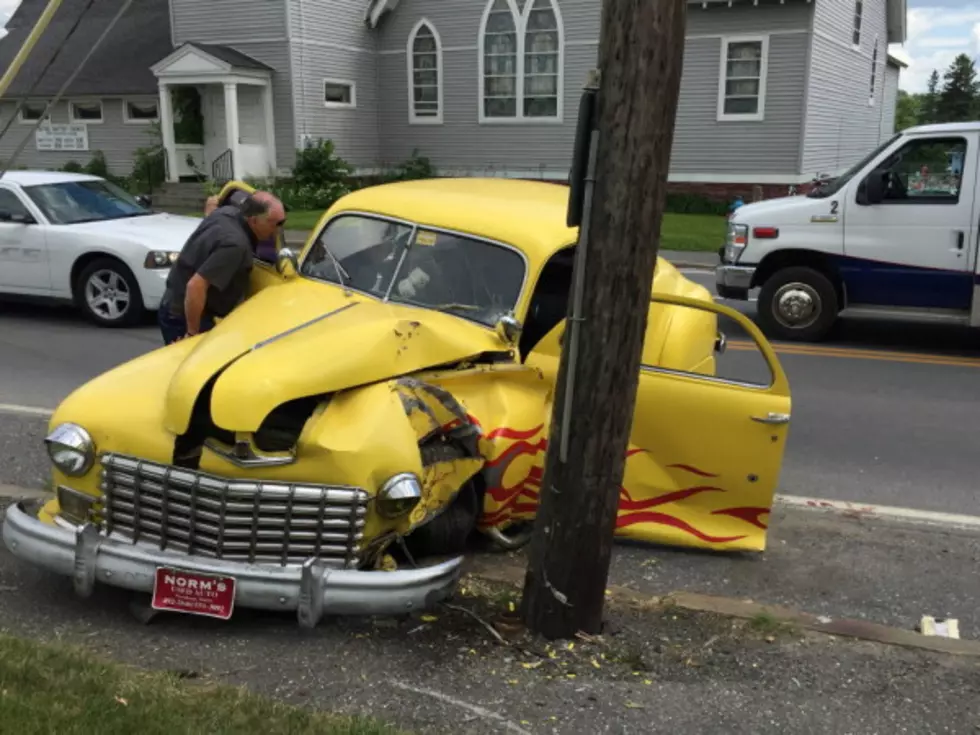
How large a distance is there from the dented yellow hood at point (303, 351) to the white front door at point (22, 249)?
254 inches

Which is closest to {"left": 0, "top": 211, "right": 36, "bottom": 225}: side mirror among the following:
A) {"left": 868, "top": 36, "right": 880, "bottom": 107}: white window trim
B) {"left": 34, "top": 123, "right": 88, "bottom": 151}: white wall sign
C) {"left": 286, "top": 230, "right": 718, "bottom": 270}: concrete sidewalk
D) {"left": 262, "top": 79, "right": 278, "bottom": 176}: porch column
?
{"left": 286, "top": 230, "right": 718, "bottom": 270}: concrete sidewalk

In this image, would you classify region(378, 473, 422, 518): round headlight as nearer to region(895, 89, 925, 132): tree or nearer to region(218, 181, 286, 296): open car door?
region(218, 181, 286, 296): open car door

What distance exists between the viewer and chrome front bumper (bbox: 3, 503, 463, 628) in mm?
3502

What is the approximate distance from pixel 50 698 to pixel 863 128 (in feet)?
95.7

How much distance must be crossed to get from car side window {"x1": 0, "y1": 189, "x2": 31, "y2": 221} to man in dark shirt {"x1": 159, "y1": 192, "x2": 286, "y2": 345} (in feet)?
18.1

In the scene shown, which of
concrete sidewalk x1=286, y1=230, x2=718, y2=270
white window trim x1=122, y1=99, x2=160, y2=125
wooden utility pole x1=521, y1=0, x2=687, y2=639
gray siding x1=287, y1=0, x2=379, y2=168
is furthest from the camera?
white window trim x1=122, y1=99, x2=160, y2=125

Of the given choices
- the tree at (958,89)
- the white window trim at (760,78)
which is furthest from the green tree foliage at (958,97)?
the white window trim at (760,78)

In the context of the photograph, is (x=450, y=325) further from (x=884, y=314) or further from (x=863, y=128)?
(x=863, y=128)

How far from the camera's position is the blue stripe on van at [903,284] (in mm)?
9180

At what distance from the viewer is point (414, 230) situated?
533 centimetres

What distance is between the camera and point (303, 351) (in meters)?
4.07

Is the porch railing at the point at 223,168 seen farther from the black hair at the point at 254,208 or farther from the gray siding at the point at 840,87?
the black hair at the point at 254,208

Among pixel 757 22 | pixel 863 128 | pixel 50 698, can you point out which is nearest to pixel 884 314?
pixel 50 698

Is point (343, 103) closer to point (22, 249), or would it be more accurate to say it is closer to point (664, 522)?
point (22, 249)
